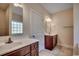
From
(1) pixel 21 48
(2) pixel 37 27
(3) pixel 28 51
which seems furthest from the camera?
(2) pixel 37 27

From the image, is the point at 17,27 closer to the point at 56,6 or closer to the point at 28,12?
the point at 28,12

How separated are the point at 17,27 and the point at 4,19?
25cm

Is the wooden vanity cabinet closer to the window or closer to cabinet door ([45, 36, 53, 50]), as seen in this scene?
cabinet door ([45, 36, 53, 50])

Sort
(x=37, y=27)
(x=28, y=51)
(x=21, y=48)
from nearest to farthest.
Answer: (x=21, y=48)
(x=28, y=51)
(x=37, y=27)

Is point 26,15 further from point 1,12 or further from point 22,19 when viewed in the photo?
point 1,12

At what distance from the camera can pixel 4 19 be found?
142 centimetres

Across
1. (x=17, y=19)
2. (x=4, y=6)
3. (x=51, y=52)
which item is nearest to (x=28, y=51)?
(x=51, y=52)

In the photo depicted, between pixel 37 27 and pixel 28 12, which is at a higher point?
pixel 28 12

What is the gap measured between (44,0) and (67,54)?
39.2 inches

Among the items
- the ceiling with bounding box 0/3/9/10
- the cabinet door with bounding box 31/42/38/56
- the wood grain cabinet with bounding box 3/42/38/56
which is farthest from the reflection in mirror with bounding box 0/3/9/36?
Result: the cabinet door with bounding box 31/42/38/56

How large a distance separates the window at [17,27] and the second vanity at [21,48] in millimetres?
175

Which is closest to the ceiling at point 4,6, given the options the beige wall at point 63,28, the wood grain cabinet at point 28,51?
the wood grain cabinet at point 28,51

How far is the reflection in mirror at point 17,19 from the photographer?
59.2 inches

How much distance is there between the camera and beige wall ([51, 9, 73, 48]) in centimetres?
155
